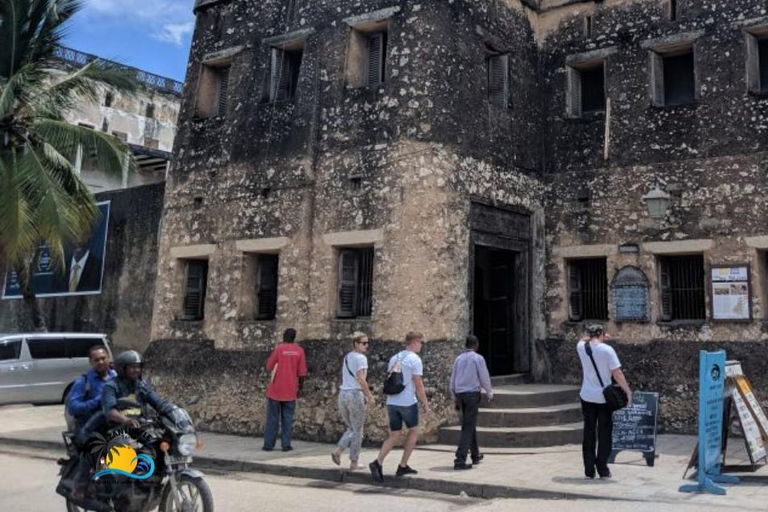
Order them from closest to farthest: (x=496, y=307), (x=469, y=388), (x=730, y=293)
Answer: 1. (x=469, y=388)
2. (x=730, y=293)
3. (x=496, y=307)

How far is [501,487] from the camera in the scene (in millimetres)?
8336

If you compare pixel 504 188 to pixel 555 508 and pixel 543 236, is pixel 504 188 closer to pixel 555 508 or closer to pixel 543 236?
pixel 543 236

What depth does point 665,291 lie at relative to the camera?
12.9 meters

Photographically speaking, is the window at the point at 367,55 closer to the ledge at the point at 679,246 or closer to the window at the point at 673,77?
the window at the point at 673,77

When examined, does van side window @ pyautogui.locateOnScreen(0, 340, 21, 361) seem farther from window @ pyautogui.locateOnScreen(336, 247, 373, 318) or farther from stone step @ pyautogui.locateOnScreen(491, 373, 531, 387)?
stone step @ pyautogui.locateOnScreen(491, 373, 531, 387)

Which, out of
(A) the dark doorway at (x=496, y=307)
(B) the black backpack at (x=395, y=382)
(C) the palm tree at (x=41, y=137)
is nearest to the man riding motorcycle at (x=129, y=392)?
(B) the black backpack at (x=395, y=382)

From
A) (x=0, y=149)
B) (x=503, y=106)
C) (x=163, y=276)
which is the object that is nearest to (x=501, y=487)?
(x=503, y=106)

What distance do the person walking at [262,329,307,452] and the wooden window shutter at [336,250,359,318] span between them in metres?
1.49

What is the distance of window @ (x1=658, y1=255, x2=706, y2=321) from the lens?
1269 centimetres

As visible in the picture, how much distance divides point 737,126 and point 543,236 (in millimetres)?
3772

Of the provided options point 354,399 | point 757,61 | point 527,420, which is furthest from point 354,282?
point 757,61

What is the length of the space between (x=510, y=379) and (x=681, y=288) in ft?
10.9

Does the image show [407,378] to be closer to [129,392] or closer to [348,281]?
[129,392]

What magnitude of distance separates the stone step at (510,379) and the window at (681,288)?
2556mm
